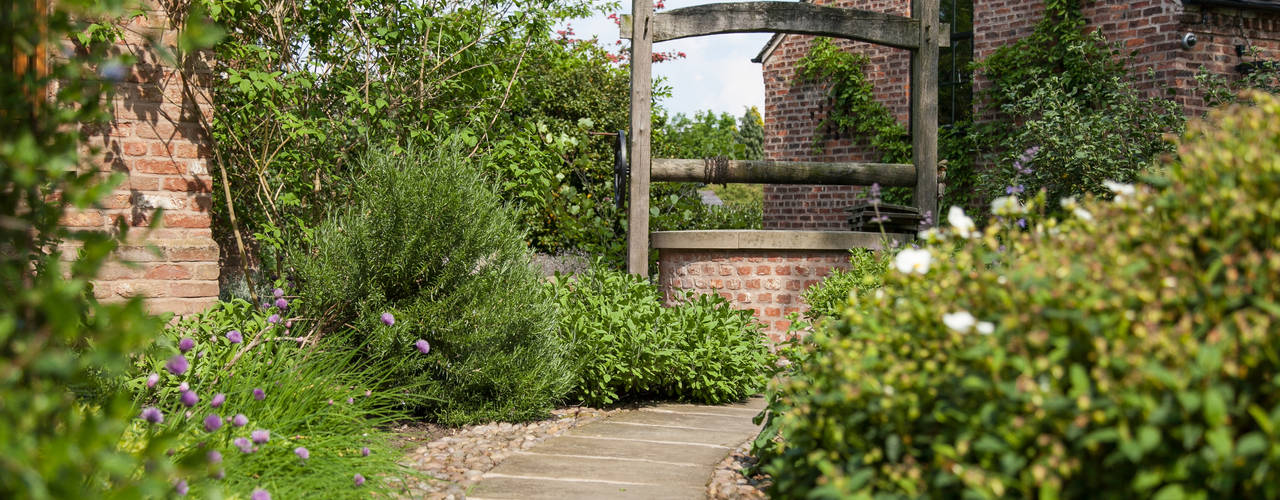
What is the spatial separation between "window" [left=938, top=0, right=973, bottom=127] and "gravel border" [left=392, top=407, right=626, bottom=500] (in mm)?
8585

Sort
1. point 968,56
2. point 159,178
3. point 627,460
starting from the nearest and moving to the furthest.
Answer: point 627,460 < point 159,178 < point 968,56

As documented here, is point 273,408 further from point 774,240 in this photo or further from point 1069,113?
point 1069,113

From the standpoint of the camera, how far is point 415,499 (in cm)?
306

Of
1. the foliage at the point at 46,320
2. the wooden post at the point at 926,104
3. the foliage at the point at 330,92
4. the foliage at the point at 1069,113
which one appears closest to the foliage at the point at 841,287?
the wooden post at the point at 926,104

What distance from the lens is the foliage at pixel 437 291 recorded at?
14.0ft

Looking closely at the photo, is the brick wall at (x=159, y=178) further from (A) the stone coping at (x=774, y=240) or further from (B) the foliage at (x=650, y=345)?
(A) the stone coping at (x=774, y=240)

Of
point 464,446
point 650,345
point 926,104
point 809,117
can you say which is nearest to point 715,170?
point 926,104

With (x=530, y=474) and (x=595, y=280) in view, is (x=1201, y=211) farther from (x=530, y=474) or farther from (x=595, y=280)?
(x=595, y=280)

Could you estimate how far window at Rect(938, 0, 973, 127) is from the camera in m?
11.7

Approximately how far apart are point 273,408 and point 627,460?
4.67 ft

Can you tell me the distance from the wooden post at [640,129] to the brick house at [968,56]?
237 inches

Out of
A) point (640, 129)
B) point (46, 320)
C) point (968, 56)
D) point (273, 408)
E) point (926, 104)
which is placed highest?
point (968, 56)

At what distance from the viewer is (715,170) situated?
6.26 metres

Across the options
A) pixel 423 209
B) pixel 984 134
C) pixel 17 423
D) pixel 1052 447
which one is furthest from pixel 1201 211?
pixel 984 134
